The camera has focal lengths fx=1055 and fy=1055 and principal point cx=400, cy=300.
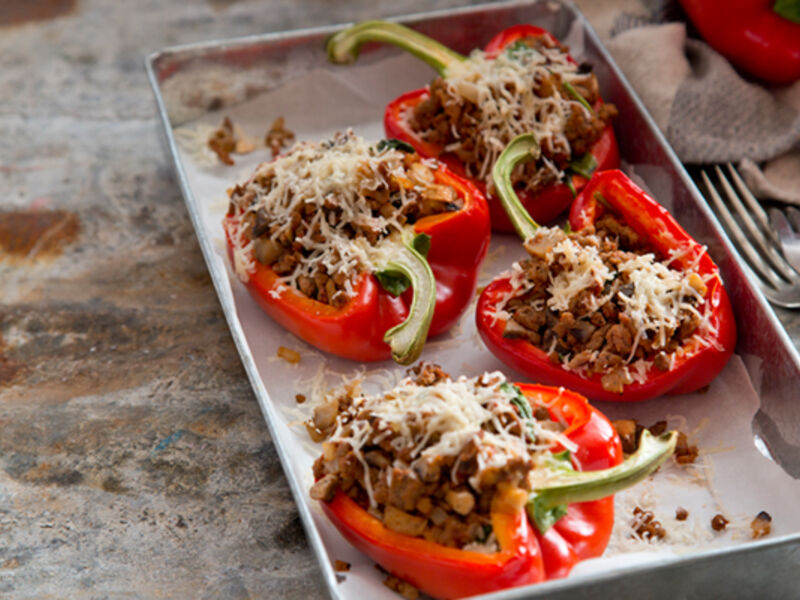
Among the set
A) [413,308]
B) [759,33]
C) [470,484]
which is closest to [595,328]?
[413,308]

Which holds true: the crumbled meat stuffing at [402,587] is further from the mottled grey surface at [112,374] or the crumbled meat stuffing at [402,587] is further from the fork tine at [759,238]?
the fork tine at [759,238]

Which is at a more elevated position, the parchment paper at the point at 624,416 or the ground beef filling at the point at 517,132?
the ground beef filling at the point at 517,132

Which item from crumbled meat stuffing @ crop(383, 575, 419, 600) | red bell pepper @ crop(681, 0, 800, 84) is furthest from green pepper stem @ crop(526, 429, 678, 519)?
red bell pepper @ crop(681, 0, 800, 84)

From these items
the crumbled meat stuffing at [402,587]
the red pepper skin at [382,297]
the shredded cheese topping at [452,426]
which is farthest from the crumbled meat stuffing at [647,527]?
the red pepper skin at [382,297]

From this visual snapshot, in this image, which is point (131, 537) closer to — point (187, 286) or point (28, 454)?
point (28, 454)

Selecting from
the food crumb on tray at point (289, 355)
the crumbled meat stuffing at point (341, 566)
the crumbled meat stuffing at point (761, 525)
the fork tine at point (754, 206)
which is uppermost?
the fork tine at point (754, 206)

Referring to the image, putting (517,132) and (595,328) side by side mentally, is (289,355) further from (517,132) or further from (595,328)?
(517,132)

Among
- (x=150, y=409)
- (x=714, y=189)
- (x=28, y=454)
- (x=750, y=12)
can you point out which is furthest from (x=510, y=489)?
(x=750, y=12)

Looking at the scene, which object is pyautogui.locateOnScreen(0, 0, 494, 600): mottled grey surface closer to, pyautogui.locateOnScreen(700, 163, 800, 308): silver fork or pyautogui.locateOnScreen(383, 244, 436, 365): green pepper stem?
pyautogui.locateOnScreen(383, 244, 436, 365): green pepper stem
